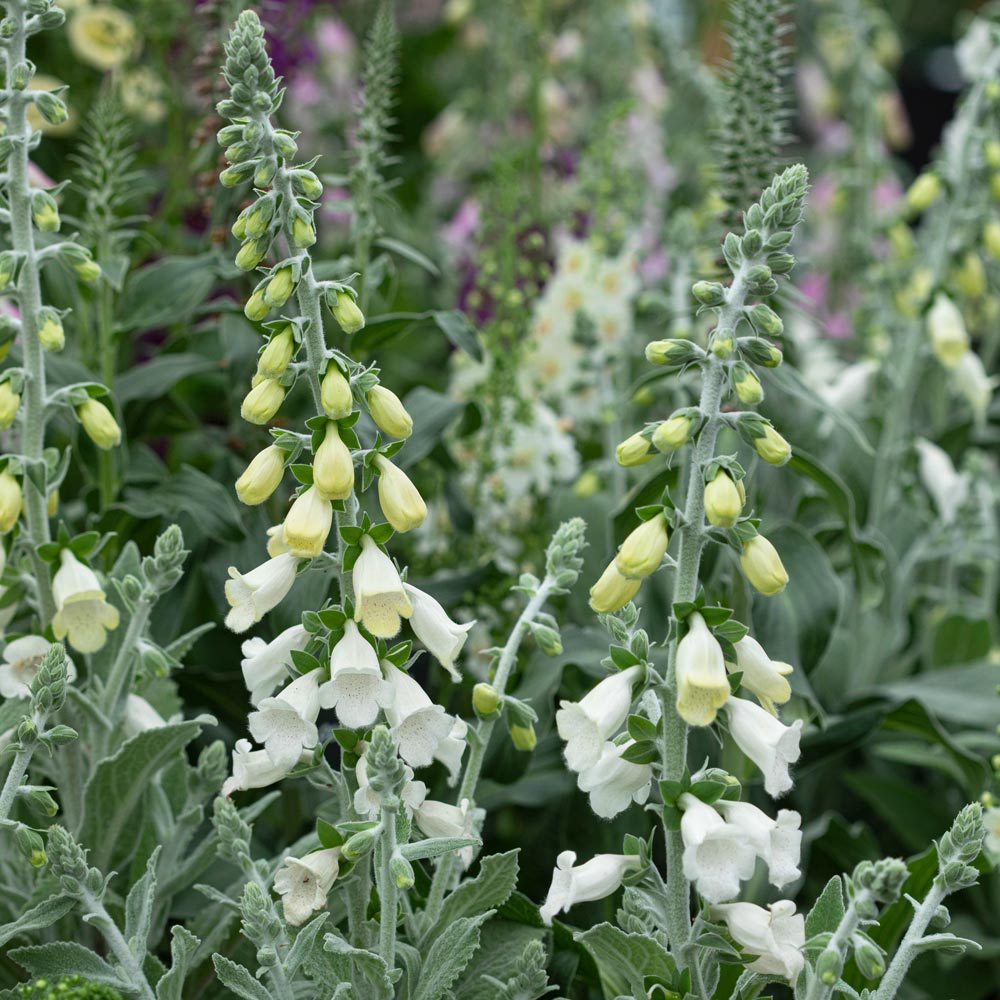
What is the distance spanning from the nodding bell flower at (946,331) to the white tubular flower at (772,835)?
3.96ft

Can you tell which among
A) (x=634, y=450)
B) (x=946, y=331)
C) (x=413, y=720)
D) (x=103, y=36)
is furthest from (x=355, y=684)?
(x=103, y=36)

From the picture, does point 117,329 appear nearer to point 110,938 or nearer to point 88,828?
point 88,828

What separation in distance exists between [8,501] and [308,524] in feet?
1.17

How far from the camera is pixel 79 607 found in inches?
46.9

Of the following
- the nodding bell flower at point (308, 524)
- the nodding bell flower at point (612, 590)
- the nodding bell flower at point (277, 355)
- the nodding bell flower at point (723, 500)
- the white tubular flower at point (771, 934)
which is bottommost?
the white tubular flower at point (771, 934)

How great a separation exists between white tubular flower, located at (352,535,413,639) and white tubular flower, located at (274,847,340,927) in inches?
6.9

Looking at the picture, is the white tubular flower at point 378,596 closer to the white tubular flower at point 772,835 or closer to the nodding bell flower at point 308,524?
the nodding bell flower at point 308,524

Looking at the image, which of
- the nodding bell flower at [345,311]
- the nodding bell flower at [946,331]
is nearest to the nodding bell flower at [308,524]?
the nodding bell flower at [345,311]

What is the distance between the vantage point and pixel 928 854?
1279 mm

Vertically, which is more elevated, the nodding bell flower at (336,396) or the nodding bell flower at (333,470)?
the nodding bell flower at (336,396)

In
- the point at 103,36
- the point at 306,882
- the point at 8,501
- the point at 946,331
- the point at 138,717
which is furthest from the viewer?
the point at 103,36

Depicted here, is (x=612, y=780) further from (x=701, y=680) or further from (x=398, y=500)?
(x=398, y=500)

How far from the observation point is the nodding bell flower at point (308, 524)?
92cm

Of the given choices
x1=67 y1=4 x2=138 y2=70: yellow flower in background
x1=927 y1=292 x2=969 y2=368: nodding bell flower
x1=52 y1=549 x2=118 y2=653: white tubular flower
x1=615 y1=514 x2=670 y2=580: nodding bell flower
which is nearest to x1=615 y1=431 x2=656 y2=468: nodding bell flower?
x1=615 y1=514 x2=670 y2=580: nodding bell flower
